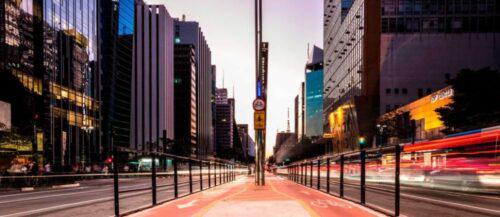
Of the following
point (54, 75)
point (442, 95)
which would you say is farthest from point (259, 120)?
point (54, 75)

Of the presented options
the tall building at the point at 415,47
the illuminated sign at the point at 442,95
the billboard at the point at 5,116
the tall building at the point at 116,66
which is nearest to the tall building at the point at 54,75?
the billboard at the point at 5,116

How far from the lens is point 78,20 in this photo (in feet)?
299

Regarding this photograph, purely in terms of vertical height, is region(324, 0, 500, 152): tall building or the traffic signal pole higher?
region(324, 0, 500, 152): tall building

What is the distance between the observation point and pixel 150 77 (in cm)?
17950

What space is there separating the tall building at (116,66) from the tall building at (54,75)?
4006 centimetres

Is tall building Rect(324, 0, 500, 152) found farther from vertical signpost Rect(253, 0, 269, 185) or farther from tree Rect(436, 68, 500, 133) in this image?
vertical signpost Rect(253, 0, 269, 185)

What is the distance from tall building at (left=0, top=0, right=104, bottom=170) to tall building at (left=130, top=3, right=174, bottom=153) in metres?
69.0

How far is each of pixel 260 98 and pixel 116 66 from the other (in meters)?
137

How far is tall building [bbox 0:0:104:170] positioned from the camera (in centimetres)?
6619

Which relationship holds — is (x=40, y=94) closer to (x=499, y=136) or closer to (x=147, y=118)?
(x=499, y=136)

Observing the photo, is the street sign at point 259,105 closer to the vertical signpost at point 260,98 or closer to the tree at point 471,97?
the vertical signpost at point 260,98

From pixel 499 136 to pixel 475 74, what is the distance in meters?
37.4

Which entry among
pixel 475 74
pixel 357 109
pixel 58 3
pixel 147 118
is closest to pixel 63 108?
pixel 58 3

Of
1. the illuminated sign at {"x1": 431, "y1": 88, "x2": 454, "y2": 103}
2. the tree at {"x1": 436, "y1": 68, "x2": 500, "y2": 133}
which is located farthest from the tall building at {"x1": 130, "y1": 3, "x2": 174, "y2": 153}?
the tree at {"x1": 436, "y1": 68, "x2": 500, "y2": 133}
